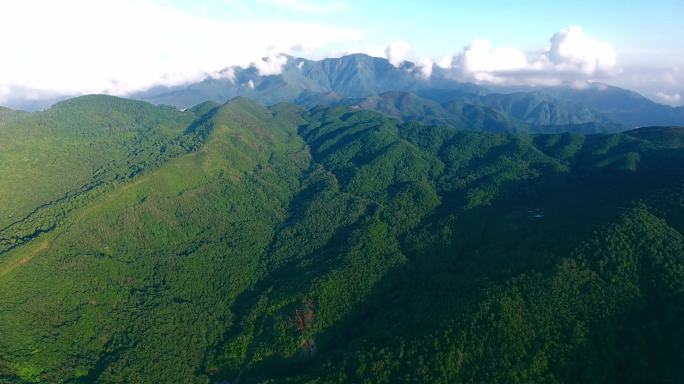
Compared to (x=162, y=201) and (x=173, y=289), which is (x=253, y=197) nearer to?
(x=162, y=201)

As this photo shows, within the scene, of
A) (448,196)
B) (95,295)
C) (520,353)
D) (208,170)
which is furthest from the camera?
(208,170)

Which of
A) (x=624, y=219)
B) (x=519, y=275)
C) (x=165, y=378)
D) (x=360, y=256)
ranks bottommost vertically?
(x=165, y=378)

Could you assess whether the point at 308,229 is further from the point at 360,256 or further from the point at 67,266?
the point at 67,266

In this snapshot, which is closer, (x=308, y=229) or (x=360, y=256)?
(x=360, y=256)

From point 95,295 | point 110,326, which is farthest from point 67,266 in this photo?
point 110,326

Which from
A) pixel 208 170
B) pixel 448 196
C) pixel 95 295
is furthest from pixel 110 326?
pixel 448 196

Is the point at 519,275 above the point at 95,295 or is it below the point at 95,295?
above

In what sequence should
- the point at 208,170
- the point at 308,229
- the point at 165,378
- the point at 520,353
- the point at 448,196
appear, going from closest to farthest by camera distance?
the point at 520,353
the point at 165,378
the point at 308,229
the point at 448,196
the point at 208,170
